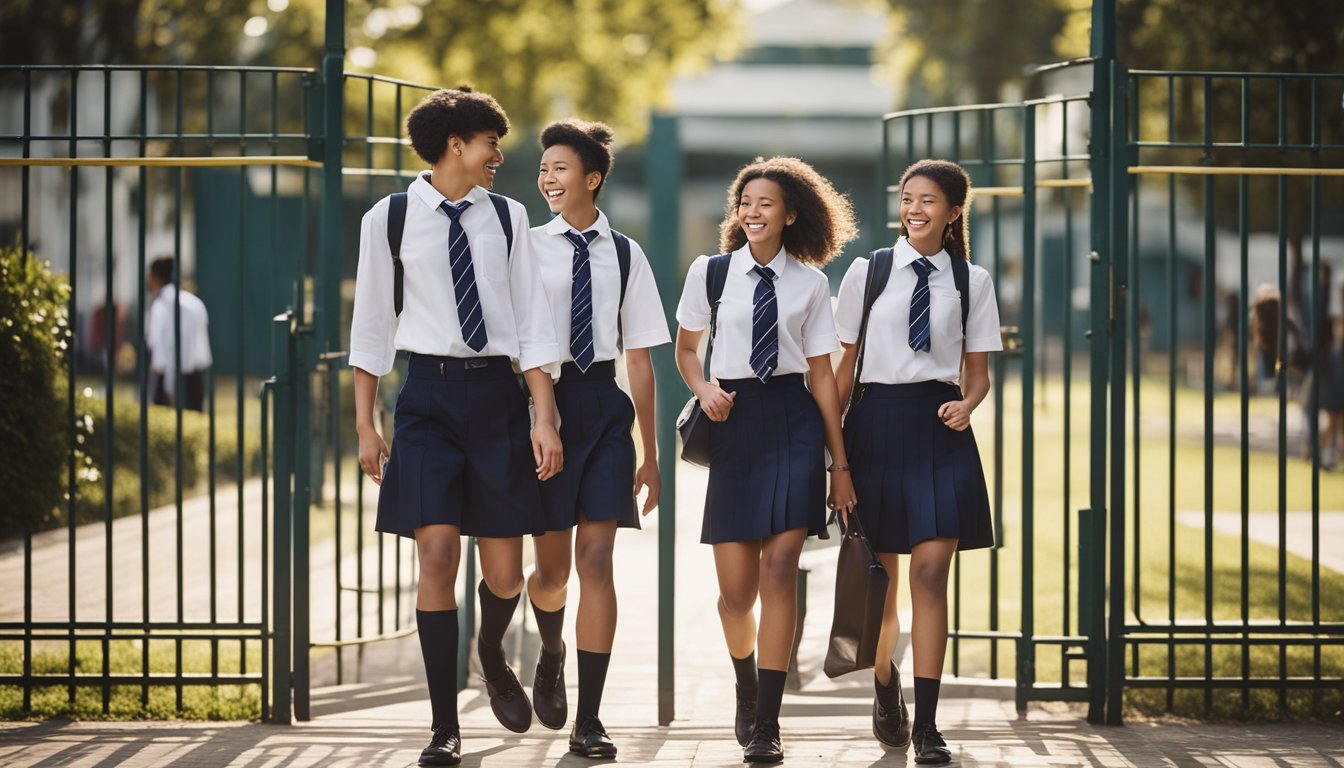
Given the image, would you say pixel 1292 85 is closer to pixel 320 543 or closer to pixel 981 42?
pixel 320 543

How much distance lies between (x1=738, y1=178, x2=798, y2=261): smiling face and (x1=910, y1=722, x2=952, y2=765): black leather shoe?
1.57m

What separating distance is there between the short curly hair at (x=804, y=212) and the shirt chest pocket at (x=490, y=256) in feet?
2.72

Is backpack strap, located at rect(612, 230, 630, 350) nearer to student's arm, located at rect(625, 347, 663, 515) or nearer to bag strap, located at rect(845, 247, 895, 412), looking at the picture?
student's arm, located at rect(625, 347, 663, 515)

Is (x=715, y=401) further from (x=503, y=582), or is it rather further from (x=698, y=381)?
(x=503, y=582)

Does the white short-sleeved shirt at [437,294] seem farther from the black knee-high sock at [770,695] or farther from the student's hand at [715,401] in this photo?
the black knee-high sock at [770,695]

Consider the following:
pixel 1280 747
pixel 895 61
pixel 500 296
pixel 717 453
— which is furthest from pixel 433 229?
pixel 895 61

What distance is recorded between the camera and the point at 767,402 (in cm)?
511

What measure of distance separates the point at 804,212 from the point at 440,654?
1.81 metres

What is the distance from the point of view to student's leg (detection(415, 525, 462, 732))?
4.85 metres

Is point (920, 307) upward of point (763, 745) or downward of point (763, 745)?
upward

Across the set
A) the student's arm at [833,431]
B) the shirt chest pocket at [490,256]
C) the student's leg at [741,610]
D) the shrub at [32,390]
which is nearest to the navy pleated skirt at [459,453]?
the shirt chest pocket at [490,256]

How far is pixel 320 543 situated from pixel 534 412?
7.03 m

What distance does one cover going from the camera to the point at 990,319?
5.25 meters

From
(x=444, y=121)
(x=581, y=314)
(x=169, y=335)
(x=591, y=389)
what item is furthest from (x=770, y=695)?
(x=169, y=335)
